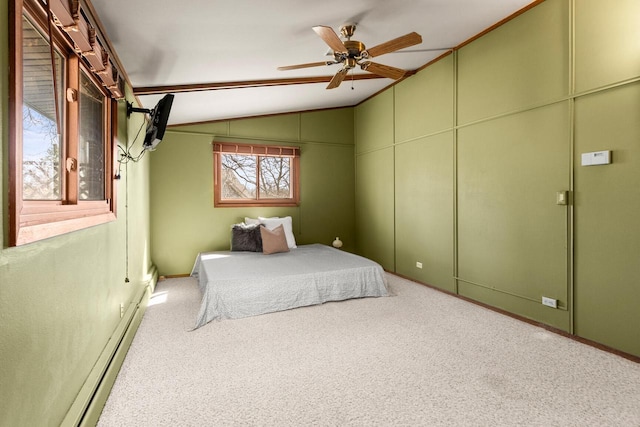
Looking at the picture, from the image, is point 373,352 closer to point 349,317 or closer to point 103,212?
point 349,317

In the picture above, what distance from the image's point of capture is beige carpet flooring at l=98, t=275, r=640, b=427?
1.75m

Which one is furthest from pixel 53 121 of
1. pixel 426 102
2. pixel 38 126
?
pixel 426 102

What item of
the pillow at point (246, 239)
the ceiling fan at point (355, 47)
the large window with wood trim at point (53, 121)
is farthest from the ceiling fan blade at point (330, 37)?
the pillow at point (246, 239)

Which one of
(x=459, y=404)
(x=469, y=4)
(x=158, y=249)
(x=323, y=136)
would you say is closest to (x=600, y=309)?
(x=459, y=404)

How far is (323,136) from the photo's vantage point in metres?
5.84

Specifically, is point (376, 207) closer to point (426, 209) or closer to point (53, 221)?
point (426, 209)

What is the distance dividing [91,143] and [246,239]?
2755 millimetres

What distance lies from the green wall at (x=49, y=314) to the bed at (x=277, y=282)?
0.94 m

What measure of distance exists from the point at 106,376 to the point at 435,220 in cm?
375

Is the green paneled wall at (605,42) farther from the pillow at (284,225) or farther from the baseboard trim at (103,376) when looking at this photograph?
the baseboard trim at (103,376)

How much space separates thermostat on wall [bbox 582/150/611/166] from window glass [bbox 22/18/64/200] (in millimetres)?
3466

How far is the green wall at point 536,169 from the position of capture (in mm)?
2447

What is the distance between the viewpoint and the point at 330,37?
2447mm

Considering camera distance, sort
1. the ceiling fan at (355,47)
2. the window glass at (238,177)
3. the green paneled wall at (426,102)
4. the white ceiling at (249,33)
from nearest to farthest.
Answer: the white ceiling at (249,33)
the ceiling fan at (355,47)
the green paneled wall at (426,102)
the window glass at (238,177)
